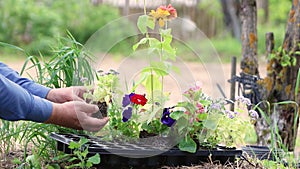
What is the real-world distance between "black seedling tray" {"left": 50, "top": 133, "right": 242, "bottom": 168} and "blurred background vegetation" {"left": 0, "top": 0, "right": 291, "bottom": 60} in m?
8.56

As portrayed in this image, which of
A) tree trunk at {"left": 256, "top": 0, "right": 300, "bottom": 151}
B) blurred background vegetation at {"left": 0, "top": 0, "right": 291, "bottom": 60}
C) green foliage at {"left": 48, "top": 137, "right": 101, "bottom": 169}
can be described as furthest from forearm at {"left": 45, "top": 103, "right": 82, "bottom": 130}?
blurred background vegetation at {"left": 0, "top": 0, "right": 291, "bottom": 60}

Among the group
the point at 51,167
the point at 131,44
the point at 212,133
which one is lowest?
the point at 51,167

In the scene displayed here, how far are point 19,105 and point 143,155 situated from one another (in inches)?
22.1

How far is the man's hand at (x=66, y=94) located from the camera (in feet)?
8.50

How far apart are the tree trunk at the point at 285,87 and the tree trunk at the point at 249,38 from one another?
18cm

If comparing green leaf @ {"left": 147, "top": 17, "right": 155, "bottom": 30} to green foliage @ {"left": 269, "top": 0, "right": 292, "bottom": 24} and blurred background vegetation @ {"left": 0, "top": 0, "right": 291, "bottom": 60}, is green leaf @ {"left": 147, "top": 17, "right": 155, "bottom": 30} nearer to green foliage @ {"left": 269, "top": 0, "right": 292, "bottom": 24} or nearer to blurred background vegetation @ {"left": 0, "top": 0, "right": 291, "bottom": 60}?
blurred background vegetation @ {"left": 0, "top": 0, "right": 291, "bottom": 60}

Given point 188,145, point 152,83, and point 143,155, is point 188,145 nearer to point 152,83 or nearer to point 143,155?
point 143,155

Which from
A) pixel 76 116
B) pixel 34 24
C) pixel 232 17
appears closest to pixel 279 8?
pixel 232 17

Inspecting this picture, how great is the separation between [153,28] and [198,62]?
266 mm

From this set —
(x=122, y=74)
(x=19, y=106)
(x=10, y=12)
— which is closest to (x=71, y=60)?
(x=122, y=74)

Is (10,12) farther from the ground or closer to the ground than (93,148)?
farther from the ground

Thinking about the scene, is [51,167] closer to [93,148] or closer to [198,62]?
[93,148]

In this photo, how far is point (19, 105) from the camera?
2.08 m

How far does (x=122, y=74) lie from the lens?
2.53 metres
